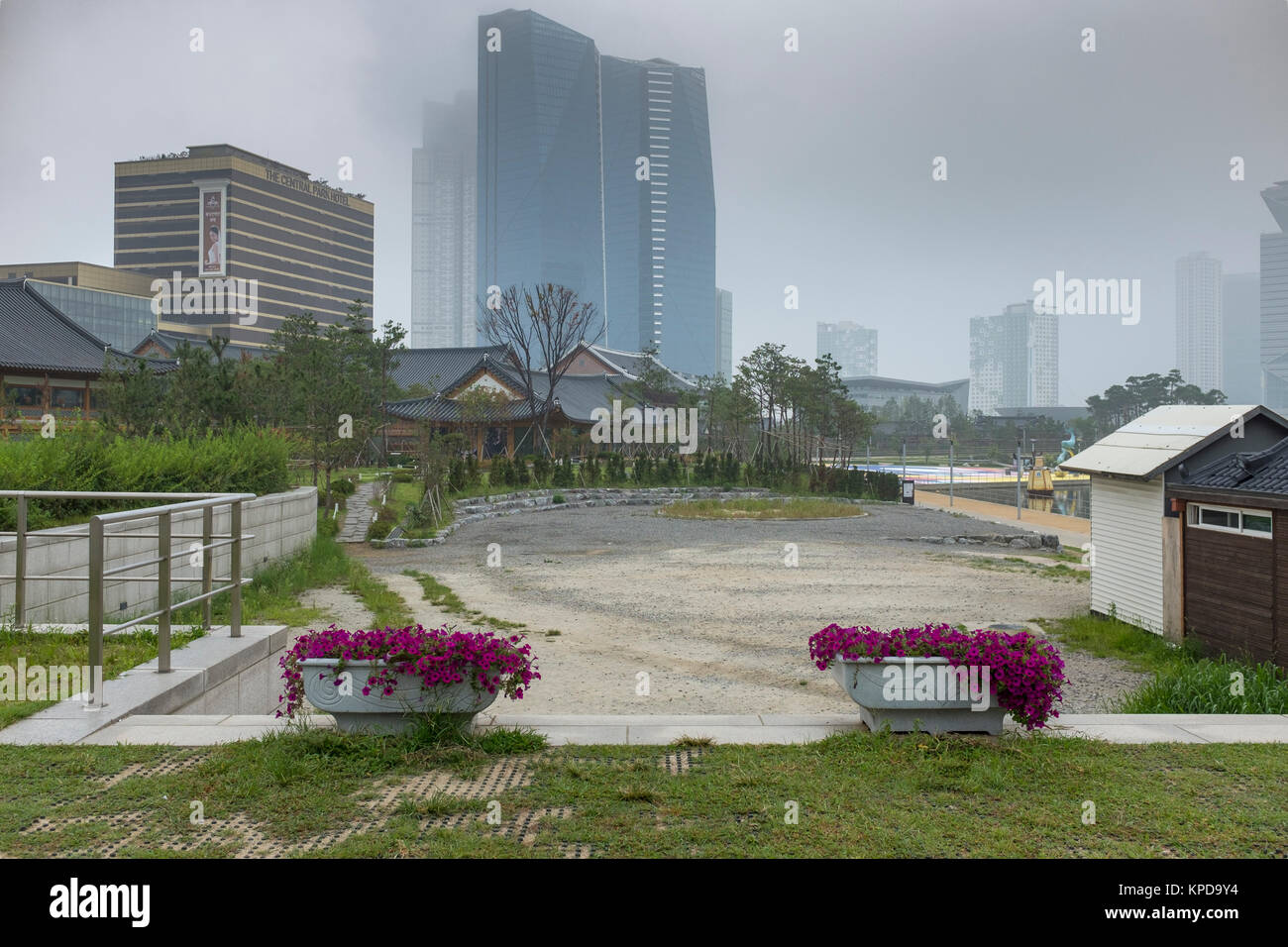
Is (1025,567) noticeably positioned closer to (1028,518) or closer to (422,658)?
(1028,518)

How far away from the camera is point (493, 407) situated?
1529 inches

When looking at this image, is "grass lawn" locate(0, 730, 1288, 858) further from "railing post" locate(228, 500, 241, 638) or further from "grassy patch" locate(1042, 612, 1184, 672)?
"grassy patch" locate(1042, 612, 1184, 672)

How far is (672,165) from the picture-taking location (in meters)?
157

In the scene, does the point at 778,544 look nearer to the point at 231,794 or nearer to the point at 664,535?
the point at 664,535

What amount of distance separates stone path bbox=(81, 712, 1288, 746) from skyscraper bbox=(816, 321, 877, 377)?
161417mm

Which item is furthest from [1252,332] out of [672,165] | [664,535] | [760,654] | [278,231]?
[760,654]


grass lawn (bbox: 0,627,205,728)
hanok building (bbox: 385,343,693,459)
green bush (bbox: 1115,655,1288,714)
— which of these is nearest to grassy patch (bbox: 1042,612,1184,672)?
green bush (bbox: 1115,655,1288,714)

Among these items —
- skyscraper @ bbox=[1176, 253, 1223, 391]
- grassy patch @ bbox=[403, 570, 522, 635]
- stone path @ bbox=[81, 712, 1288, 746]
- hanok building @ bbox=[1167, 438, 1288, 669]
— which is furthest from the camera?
skyscraper @ bbox=[1176, 253, 1223, 391]

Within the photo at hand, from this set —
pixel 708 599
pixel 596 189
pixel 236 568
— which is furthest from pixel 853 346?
pixel 236 568

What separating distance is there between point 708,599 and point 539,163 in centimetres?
14271

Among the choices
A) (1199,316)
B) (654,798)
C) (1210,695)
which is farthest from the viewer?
(1199,316)

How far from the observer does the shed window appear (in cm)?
805

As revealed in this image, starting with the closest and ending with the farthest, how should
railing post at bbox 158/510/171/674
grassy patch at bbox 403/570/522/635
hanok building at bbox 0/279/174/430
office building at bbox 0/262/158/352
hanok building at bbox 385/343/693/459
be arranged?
railing post at bbox 158/510/171/674
grassy patch at bbox 403/570/522/635
hanok building at bbox 0/279/174/430
hanok building at bbox 385/343/693/459
office building at bbox 0/262/158/352
